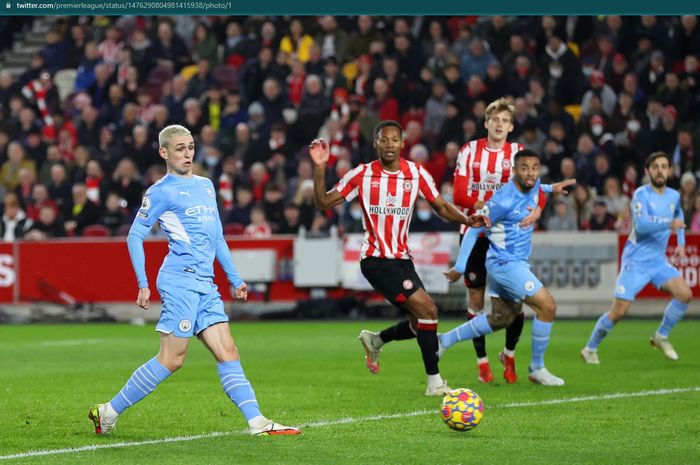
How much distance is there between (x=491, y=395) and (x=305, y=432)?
106 inches

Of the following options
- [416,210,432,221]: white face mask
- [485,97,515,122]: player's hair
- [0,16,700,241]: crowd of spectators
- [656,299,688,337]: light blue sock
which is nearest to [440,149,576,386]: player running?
[485,97,515,122]: player's hair

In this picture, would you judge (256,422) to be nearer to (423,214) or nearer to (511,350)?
(511,350)

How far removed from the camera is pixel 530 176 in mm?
11906

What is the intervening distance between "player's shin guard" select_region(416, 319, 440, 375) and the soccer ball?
Result: 6.85 ft

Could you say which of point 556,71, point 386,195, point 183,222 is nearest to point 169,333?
point 183,222

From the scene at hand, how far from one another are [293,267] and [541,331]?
9.70 metres

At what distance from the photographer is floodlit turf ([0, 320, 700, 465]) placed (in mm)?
8125

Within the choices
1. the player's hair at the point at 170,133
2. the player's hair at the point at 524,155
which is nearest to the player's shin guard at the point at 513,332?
the player's hair at the point at 524,155

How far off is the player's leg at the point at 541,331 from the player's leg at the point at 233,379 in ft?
12.9

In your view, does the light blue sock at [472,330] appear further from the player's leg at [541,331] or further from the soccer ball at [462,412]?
the soccer ball at [462,412]

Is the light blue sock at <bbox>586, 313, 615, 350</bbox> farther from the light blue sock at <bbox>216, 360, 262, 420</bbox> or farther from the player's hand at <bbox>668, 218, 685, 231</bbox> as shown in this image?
the light blue sock at <bbox>216, 360, 262, 420</bbox>

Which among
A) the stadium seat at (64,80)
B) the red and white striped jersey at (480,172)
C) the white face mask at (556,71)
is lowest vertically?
the red and white striped jersey at (480,172)

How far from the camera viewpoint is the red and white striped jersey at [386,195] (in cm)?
1111

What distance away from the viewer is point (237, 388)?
866 centimetres
